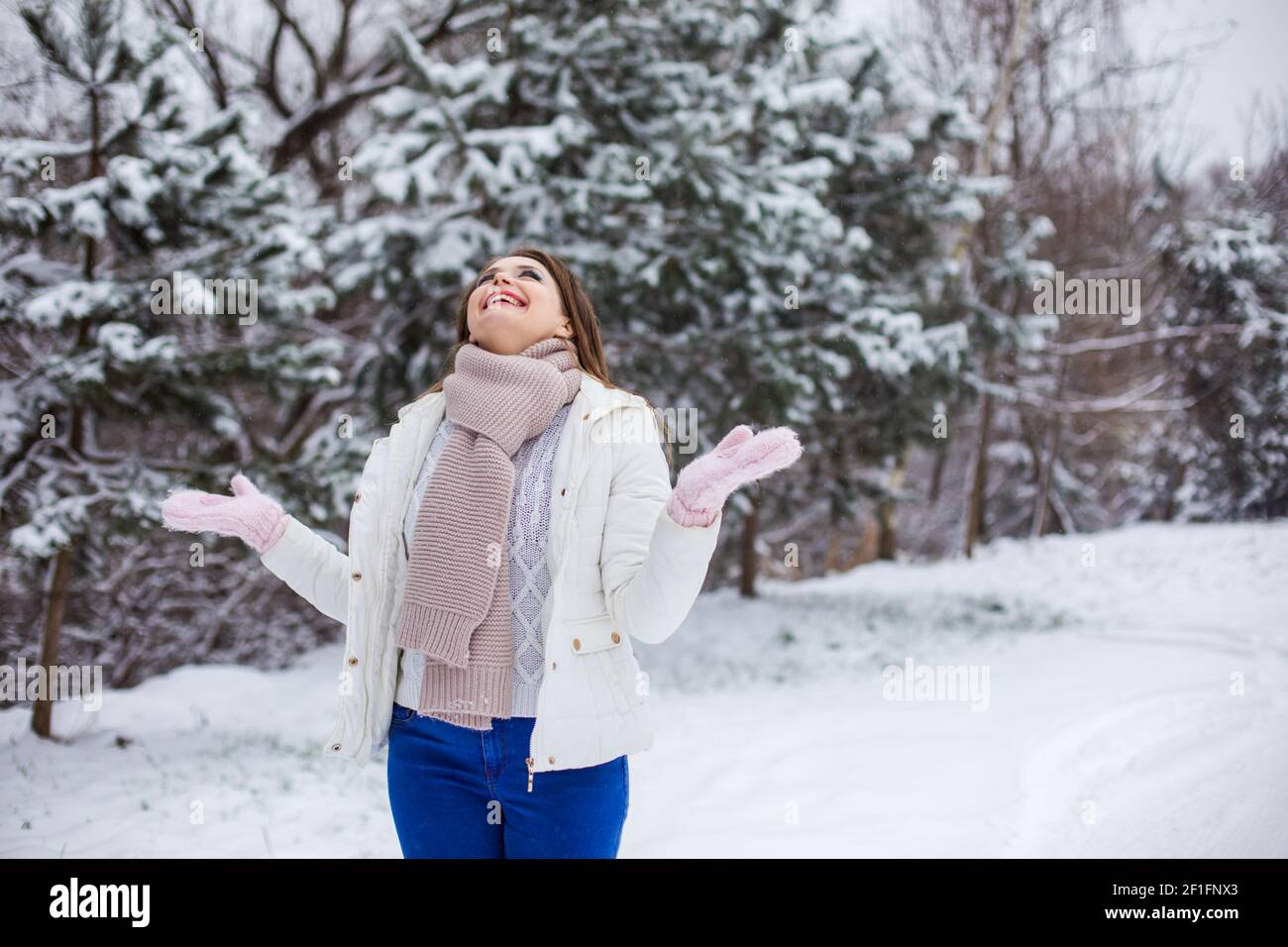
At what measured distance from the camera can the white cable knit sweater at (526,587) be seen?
1847 mm

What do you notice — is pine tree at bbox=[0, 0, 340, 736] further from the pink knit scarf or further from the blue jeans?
the blue jeans

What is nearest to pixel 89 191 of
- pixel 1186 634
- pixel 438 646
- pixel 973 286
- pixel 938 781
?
pixel 438 646

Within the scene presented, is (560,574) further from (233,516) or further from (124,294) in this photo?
(124,294)

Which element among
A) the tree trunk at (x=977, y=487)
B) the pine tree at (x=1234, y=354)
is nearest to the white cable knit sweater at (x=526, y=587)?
the pine tree at (x=1234, y=354)

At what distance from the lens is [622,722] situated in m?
1.82

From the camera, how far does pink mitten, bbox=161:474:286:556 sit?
6.41 feet

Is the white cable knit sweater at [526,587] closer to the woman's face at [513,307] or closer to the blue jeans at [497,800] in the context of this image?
the blue jeans at [497,800]

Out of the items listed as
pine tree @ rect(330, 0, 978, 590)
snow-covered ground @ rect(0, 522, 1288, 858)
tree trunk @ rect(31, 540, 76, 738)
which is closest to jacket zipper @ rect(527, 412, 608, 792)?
snow-covered ground @ rect(0, 522, 1288, 858)

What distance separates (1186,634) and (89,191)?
9.82m

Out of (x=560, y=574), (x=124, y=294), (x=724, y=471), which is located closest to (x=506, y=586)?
(x=560, y=574)

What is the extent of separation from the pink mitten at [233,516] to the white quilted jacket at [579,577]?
4cm

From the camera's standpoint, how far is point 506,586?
1.87m

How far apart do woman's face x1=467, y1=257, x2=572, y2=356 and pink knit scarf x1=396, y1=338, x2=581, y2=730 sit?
0.24 ft

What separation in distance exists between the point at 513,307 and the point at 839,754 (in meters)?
4.00
